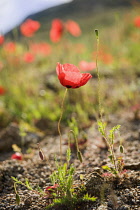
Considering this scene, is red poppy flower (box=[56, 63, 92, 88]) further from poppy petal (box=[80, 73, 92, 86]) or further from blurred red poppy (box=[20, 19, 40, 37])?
blurred red poppy (box=[20, 19, 40, 37])

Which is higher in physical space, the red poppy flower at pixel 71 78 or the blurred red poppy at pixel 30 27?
the blurred red poppy at pixel 30 27

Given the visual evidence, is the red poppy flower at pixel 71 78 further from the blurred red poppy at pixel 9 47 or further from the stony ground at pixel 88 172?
the blurred red poppy at pixel 9 47

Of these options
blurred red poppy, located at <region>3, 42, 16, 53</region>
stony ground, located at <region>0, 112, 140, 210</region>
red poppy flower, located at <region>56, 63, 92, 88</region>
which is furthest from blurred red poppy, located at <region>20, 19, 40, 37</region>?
red poppy flower, located at <region>56, 63, 92, 88</region>

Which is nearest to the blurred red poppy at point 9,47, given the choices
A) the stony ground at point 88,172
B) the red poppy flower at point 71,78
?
the stony ground at point 88,172

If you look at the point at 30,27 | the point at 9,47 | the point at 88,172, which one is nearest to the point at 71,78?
the point at 88,172

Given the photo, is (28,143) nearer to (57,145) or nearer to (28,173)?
(57,145)

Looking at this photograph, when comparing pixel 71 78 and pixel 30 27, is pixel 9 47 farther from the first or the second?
pixel 71 78

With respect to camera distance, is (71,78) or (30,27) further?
(30,27)

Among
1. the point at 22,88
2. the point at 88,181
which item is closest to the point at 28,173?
the point at 88,181
